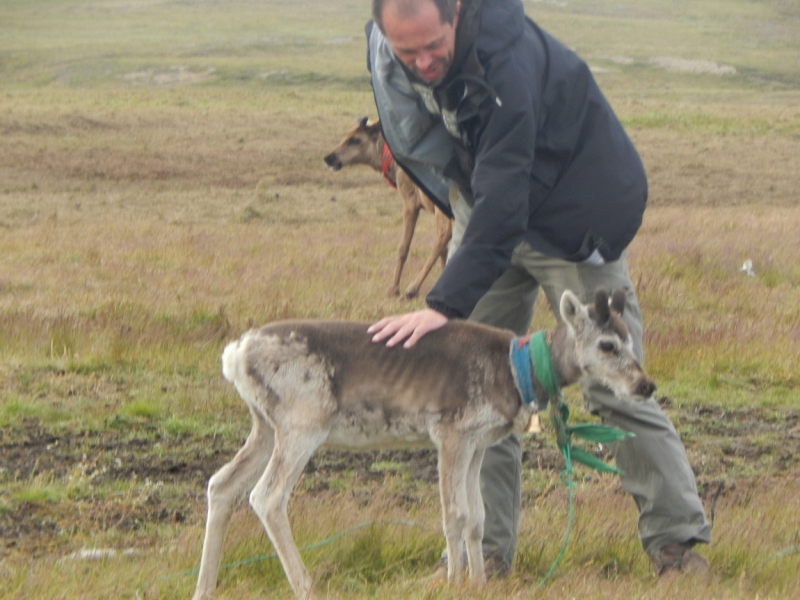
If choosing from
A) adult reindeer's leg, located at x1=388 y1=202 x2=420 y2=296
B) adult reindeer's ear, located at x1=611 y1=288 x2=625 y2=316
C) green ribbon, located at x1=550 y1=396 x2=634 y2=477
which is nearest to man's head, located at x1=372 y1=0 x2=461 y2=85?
adult reindeer's ear, located at x1=611 y1=288 x2=625 y2=316

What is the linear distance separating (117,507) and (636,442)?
2757 mm

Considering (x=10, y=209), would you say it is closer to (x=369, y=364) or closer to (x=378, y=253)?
(x=378, y=253)

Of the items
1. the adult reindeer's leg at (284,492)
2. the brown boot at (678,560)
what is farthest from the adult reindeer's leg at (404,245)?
the adult reindeer's leg at (284,492)

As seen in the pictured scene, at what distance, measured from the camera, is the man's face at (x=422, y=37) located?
14.1 ft

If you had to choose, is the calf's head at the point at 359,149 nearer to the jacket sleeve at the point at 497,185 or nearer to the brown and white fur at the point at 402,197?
the brown and white fur at the point at 402,197

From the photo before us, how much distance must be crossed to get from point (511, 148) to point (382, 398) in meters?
1.19

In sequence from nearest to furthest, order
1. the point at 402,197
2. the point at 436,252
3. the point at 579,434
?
the point at 579,434 → the point at 436,252 → the point at 402,197

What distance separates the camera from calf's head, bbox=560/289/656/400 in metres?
4.74

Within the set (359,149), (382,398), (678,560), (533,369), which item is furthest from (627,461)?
(359,149)

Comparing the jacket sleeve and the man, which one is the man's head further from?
the jacket sleeve

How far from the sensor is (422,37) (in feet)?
14.2

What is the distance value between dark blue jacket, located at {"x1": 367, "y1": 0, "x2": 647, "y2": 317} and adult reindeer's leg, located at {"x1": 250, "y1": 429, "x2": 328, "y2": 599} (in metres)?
0.81

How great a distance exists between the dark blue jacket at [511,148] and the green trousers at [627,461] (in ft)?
0.46

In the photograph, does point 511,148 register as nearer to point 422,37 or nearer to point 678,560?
point 422,37
